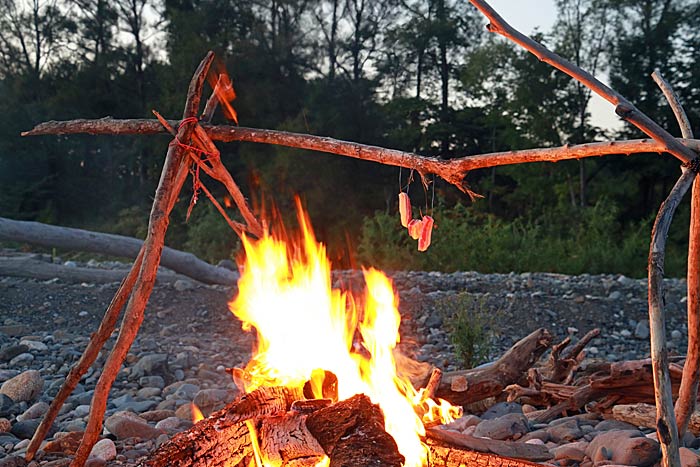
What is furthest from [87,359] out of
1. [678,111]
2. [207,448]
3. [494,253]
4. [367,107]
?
[367,107]

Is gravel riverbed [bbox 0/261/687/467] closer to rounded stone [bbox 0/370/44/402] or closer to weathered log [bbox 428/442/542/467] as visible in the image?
rounded stone [bbox 0/370/44/402]

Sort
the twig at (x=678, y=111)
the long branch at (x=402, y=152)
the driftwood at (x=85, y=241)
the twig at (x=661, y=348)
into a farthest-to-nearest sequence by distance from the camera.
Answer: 1. the driftwood at (x=85, y=241)
2. the twig at (x=678, y=111)
3. the long branch at (x=402, y=152)
4. the twig at (x=661, y=348)

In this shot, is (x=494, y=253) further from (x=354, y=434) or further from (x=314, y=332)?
(x=354, y=434)

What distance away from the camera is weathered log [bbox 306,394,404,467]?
2.17 meters

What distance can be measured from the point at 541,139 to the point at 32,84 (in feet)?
48.0

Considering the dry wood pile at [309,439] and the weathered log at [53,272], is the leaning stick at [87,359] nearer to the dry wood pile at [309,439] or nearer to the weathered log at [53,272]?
the dry wood pile at [309,439]

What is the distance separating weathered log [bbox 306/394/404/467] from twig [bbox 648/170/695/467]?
2.55ft

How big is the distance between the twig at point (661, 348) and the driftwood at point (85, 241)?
6.28 metres

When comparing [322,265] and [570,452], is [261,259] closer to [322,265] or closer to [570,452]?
[322,265]

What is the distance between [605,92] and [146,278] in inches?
68.8

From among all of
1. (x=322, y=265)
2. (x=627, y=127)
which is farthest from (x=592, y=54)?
(x=322, y=265)

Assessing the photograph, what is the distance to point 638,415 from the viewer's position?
320 centimetres

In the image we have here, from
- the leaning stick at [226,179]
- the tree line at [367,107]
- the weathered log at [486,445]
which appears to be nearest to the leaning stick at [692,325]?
the weathered log at [486,445]

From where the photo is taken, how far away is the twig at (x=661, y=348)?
1.81m
